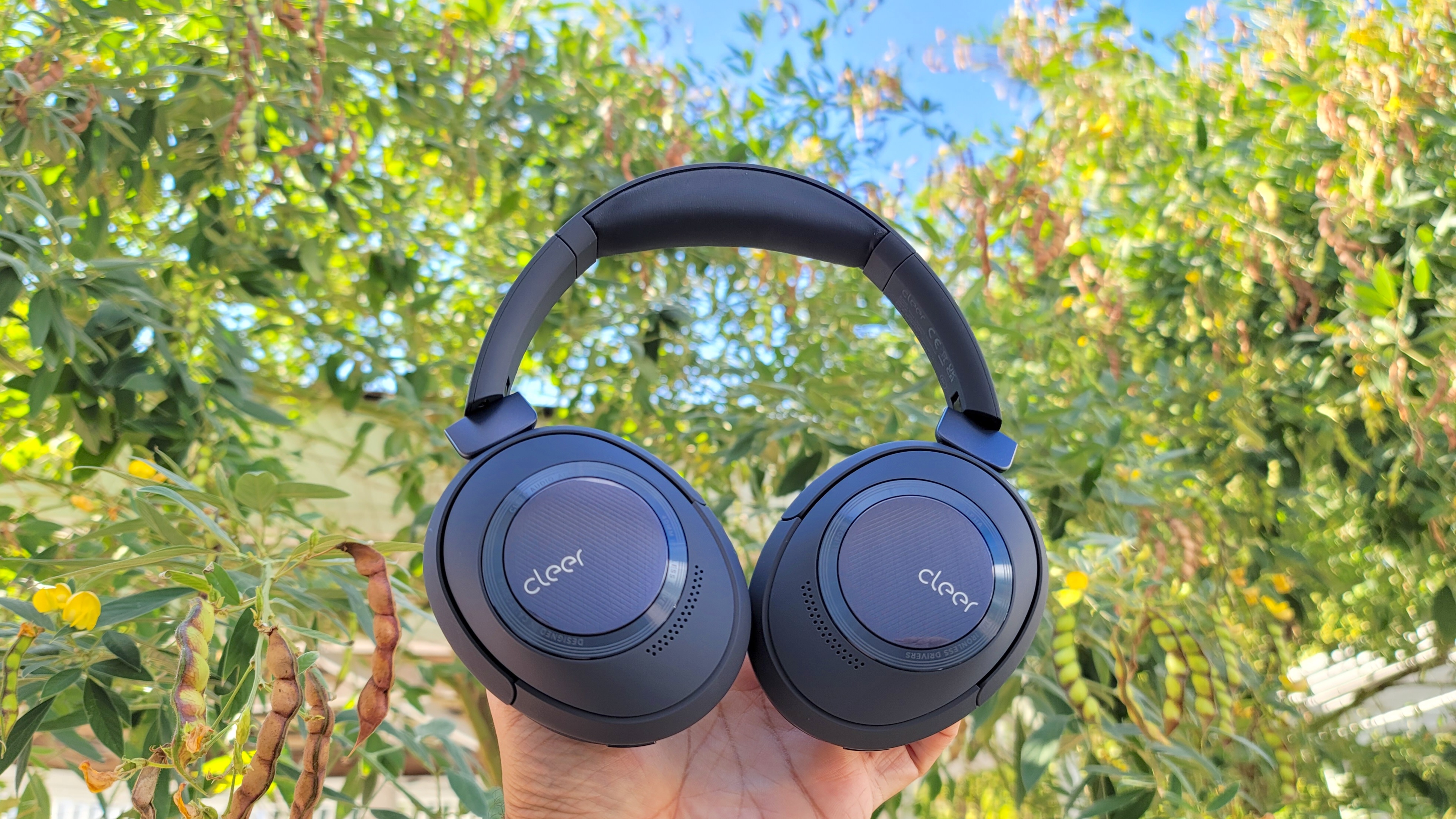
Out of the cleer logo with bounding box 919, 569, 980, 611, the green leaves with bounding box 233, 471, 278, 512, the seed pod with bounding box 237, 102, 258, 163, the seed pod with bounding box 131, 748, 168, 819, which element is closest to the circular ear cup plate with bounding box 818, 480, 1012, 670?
the cleer logo with bounding box 919, 569, 980, 611

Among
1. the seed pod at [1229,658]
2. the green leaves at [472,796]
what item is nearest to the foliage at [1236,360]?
the seed pod at [1229,658]

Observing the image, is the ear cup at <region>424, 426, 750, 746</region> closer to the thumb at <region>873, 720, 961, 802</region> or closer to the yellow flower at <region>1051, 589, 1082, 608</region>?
the thumb at <region>873, 720, 961, 802</region>

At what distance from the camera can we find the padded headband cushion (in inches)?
22.6

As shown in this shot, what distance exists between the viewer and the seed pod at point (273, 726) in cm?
39

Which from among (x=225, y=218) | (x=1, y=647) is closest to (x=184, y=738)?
(x=1, y=647)

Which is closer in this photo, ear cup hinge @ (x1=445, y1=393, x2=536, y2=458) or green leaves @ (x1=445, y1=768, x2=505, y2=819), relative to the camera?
ear cup hinge @ (x1=445, y1=393, x2=536, y2=458)

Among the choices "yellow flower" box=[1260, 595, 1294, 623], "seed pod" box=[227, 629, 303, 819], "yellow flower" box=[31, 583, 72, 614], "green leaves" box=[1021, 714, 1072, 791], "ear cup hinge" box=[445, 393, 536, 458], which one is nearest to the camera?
"seed pod" box=[227, 629, 303, 819]

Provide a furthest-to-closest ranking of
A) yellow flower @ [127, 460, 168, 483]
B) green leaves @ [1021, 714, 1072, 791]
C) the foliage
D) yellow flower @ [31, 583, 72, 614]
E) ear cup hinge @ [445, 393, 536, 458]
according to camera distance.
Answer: the foliage < green leaves @ [1021, 714, 1072, 791] < yellow flower @ [127, 460, 168, 483] < yellow flower @ [31, 583, 72, 614] < ear cup hinge @ [445, 393, 536, 458]

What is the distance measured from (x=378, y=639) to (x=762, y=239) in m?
0.35

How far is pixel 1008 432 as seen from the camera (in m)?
1.15

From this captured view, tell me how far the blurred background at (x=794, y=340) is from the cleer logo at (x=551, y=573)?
27 cm

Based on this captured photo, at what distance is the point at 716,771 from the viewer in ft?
2.27

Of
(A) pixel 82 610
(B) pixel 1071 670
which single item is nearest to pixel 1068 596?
(B) pixel 1071 670

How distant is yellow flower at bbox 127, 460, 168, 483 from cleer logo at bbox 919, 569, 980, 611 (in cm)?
59
